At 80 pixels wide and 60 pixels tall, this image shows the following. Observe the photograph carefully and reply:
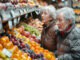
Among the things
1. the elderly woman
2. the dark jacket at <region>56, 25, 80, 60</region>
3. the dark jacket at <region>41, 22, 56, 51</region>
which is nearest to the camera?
the dark jacket at <region>56, 25, 80, 60</region>

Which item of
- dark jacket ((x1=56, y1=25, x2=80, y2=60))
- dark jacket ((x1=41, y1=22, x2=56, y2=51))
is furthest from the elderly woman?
dark jacket ((x1=56, y1=25, x2=80, y2=60))

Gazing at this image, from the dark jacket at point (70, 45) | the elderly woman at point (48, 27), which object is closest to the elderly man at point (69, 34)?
the dark jacket at point (70, 45)

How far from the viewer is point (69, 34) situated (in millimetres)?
1947

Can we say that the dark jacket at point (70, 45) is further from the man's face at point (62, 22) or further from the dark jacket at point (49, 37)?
the dark jacket at point (49, 37)

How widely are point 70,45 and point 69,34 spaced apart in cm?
15

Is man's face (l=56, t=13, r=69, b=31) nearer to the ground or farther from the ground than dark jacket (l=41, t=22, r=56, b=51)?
farther from the ground

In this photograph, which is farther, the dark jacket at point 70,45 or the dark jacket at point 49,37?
the dark jacket at point 49,37

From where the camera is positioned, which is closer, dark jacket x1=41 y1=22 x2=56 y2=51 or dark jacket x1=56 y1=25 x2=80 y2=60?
dark jacket x1=56 y1=25 x2=80 y2=60

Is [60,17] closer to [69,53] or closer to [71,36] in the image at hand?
[71,36]

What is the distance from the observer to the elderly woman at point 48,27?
248 centimetres

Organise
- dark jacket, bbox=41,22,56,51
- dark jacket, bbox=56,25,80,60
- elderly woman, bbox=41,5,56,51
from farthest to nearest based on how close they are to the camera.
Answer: dark jacket, bbox=41,22,56,51
elderly woman, bbox=41,5,56,51
dark jacket, bbox=56,25,80,60

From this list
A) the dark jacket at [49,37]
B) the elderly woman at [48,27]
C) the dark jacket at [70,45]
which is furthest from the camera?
A: the dark jacket at [49,37]

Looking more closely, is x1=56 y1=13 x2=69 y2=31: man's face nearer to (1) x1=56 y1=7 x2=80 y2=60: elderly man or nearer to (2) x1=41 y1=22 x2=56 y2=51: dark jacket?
(1) x1=56 y1=7 x2=80 y2=60: elderly man

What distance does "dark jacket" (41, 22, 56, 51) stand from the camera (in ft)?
8.52
